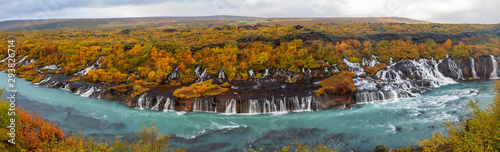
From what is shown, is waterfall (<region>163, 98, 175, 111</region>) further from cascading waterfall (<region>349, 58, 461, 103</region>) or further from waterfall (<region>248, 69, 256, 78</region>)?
cascading waterfall (<region>349, 58, 461, 103</region>)

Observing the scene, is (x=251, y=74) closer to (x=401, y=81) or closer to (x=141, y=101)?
(x=141, y=101)

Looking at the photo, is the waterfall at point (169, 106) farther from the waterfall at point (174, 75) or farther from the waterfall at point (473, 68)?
the waterfall at point (473, 68)

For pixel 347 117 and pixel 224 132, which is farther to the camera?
pixel 347 117

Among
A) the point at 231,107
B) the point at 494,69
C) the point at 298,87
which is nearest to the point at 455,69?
the point at 494,69

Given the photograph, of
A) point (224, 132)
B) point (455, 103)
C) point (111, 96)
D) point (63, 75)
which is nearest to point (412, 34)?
point (455, 103)

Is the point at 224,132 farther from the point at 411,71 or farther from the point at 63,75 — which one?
the point at 63,75

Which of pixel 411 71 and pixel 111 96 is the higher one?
pixel 411 71

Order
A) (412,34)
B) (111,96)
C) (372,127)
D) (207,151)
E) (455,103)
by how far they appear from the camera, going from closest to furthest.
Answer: (207,151) < (372,127) < (455,103) < (111,96) < (412,34)

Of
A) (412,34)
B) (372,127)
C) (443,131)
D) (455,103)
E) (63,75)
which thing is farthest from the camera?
(412,34)
